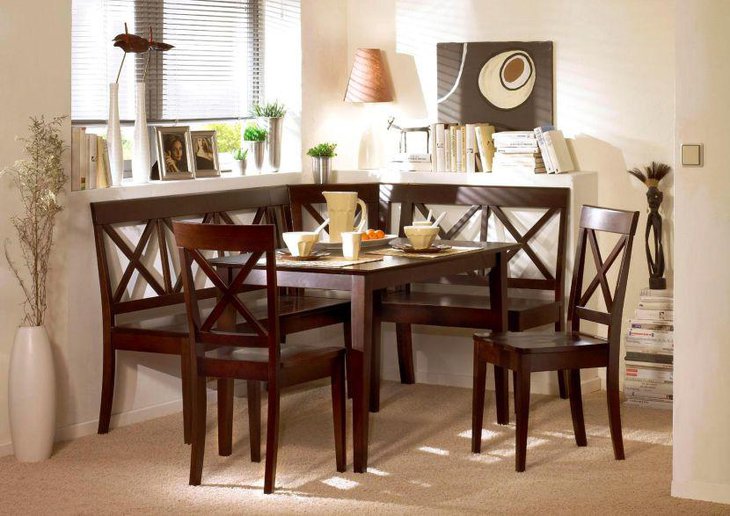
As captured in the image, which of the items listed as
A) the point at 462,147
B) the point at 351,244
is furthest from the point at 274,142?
the point at 351,244

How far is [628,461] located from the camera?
4.23 metres

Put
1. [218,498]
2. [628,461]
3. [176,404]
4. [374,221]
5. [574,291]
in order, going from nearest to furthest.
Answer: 1. [218,498]
2. [628,461]
3. [574,291]
4. [176,404]
5. [374,221]

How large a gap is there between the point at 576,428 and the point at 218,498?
143 centimetres

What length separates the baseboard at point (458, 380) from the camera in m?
5.38

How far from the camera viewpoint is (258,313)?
194 inches

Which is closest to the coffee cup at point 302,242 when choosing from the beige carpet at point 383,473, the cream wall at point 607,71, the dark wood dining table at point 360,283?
the dark wood dining table at point 360,283

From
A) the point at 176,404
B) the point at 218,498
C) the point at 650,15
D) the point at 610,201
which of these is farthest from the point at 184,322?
the point at 650,15

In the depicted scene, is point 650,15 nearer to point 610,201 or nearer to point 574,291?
point 610,201

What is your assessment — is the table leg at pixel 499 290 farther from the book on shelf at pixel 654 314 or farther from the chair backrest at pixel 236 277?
the chair backrest at pixel 236 277

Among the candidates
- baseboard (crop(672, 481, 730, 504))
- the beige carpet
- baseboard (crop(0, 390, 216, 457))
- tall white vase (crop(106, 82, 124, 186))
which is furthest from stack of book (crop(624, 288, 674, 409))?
tall white vase (crop(106, 82, 124, 186))

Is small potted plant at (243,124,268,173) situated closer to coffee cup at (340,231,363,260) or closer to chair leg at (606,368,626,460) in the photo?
coffee cup at (340,231,363,260)

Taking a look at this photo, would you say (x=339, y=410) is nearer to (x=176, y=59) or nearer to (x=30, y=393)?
(x=30, y=393)

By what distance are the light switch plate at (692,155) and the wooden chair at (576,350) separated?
0.62m

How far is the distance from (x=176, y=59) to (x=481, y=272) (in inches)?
69.1
